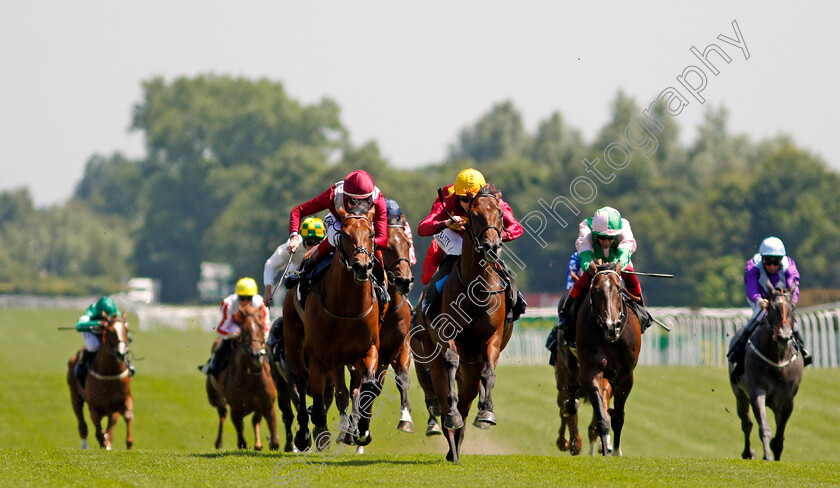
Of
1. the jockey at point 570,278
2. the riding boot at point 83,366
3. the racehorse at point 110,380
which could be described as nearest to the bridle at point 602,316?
the jockey at point 570,278

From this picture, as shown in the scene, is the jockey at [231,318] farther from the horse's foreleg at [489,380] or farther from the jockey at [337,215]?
the horse's foreleg at [489,380]

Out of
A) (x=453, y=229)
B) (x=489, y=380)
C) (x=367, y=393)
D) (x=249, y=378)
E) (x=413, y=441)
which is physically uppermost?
(x=453, y=229)

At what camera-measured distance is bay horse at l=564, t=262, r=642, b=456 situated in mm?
10984

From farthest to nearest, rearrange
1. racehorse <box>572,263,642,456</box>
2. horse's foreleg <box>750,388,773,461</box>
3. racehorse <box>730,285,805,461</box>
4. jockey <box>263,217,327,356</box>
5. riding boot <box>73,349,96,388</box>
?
riding boot <box>73,349,96,388</box> → jockey <box>263,217,327,356</box> → racehorse <box>730,285,805,461</box> → horse's foreleg <box>750,388,773,461</box> → racehorse <box>572,263,642,456</box>

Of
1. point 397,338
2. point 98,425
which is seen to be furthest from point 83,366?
point 397,338

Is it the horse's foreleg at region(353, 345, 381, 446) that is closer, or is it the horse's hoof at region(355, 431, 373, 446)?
the horse's foreleg at region(353, 345, 381, 446)

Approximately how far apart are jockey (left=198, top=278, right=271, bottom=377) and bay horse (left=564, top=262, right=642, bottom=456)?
5400mm

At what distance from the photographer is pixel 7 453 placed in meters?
11.0

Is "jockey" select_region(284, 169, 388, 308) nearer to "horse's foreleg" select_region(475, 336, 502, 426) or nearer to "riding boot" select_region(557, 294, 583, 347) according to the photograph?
"horse's foreleg" select_region(475, 336, 502, 426)

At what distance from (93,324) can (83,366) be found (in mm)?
854

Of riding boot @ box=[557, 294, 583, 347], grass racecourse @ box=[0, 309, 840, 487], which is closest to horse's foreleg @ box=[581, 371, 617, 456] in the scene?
grass racecourse @ box=[0, 309, 840, 487]

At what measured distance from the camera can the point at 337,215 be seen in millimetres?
10039

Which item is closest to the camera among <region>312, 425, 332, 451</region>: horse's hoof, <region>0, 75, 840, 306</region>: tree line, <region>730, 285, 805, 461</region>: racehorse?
<region>312, 425, 332, 451</region>: horse's hoof

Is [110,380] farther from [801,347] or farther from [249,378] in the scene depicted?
[801,347]
